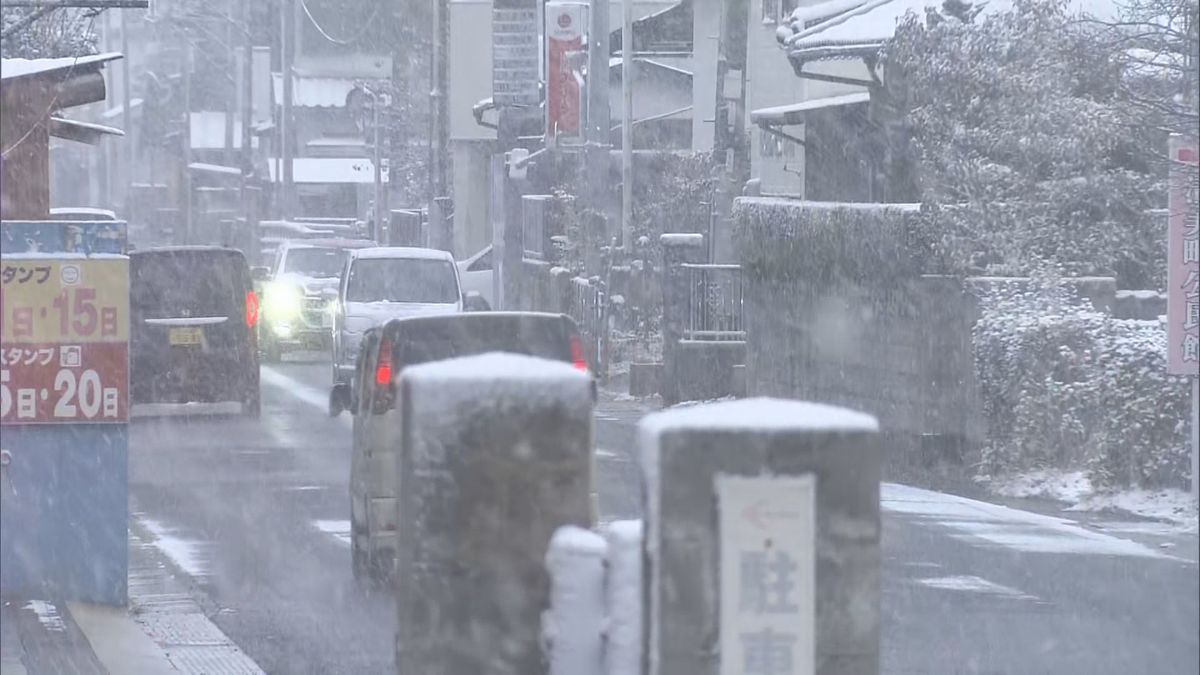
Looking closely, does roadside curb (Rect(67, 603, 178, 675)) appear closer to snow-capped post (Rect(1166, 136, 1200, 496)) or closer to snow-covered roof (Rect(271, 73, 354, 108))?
snow-capped post (Rect(1166, 136, 1200, 496))

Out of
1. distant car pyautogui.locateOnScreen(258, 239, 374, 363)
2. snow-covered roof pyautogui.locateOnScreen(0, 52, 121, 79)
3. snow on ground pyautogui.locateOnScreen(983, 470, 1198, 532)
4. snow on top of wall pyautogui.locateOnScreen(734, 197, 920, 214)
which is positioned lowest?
snow on ground pyautogui.locateOnScreen(983, 470, 1198, 532)

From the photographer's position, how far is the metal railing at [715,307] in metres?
21.8

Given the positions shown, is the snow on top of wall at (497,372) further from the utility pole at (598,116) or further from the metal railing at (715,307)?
the utility pole at (598,116)

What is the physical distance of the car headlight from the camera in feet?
92.2

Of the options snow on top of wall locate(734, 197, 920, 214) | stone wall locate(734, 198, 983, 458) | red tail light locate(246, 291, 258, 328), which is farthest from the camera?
Result: red tail light locate(246, 291, 258, 328)

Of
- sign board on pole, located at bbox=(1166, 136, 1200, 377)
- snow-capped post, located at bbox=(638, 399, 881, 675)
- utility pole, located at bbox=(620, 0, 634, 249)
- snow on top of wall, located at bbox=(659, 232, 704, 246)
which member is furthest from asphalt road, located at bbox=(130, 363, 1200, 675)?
Answer: utility pole, located at bbox=(620, 0, 634, 249)

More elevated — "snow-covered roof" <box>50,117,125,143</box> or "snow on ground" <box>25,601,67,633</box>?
"snow-covered roof" <box>50,117,125,143</box>

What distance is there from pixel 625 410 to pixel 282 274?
27.4 ft

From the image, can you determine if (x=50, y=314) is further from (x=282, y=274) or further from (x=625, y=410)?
(x=282, y=274)

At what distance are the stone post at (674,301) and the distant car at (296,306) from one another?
280 inches

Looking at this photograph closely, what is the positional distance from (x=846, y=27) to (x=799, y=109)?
12.6 ft

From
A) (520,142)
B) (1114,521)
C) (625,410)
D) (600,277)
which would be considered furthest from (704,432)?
(520,142)

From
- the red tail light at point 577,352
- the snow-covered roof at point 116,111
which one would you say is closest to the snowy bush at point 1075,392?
the red tail light at point 577,352

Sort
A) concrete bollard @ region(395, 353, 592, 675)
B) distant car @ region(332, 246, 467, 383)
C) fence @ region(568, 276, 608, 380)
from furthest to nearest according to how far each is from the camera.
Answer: fence @ region(568, 276, 608, 380), distant car @ region(332, 246, 467, 383), concrete bollard @ region(395, 353, 592, 675)
